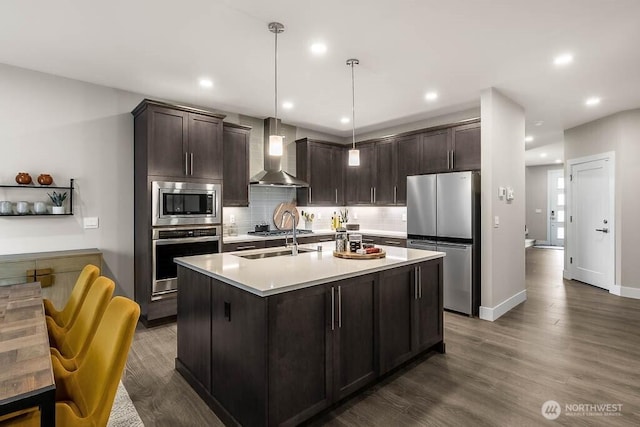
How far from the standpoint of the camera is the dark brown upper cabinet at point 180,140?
3.81 meters

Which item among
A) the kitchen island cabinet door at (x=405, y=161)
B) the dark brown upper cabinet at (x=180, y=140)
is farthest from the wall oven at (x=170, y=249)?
the kitchen island cabinet door at (x=405, y=161)

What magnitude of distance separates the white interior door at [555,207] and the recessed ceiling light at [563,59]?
363 inches

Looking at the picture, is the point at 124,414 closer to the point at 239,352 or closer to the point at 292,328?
the point at 239,352

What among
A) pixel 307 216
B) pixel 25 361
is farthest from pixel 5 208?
pixel 307 216

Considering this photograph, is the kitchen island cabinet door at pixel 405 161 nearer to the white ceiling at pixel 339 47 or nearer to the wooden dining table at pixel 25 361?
the white ceiling at pixel 339 47

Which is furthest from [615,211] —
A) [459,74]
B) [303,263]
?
[303,263]

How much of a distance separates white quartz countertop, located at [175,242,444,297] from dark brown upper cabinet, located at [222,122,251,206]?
1.93 meters

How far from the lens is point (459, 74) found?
3664mm

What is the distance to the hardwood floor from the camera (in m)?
2.20

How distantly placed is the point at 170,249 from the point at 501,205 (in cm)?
412

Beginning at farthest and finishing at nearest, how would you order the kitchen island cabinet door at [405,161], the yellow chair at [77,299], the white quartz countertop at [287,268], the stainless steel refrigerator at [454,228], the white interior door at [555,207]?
1. the white interior door at [555,207]
2. the kitchen island cabinet door at [405,161]
3. the stainless steel refrigerator at [454,228]
4. the yellow chair at [77,299]
5. the white quartz countertop at [287,268]

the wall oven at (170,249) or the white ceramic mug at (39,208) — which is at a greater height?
the white ceramic mug at (39,208)

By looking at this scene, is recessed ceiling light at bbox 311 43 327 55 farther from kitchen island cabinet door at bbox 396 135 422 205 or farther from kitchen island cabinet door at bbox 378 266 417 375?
kitchen island cabinet door at bbox 396 135 422 205

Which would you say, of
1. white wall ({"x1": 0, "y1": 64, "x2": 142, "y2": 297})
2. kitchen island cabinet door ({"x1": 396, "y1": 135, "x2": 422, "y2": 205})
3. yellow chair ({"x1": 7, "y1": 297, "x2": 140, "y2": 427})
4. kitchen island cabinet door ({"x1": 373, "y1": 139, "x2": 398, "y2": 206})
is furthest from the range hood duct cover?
yellow chair ({"x1": 7, "y1": 297, "x2": 140, "y2": 427})
